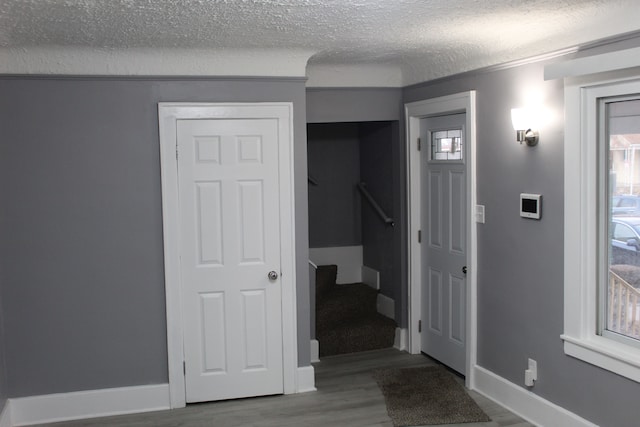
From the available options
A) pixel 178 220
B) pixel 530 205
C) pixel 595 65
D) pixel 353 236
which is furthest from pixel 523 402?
pixel 353 236

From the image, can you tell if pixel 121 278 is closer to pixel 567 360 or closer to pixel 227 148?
pixel 227 148

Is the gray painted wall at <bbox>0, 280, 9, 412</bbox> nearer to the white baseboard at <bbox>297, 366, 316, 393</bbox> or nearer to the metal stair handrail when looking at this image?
the white baseboard at <bbox>297, 366, 316, 393</bbox>

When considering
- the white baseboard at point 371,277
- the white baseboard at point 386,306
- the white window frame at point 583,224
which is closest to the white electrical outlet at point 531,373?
the white window frame at point 583,224

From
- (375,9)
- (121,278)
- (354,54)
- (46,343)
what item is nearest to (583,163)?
(375,9)

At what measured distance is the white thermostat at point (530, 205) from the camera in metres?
3.88

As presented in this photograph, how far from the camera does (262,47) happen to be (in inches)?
169

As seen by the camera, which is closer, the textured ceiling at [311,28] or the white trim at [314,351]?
the textured ceiling at [311,28]

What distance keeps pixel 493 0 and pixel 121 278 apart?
114 inches

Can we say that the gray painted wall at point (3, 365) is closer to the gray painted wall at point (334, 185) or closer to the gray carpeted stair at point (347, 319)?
the gray carpeted stair at point (347, 319)

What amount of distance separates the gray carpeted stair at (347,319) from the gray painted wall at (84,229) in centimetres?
160

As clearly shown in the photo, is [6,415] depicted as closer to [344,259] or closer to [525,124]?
[344,259]

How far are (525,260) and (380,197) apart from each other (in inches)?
84.4

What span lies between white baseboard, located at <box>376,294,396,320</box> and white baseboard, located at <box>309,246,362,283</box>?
0.50m

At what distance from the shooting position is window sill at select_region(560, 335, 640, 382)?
128 inches
